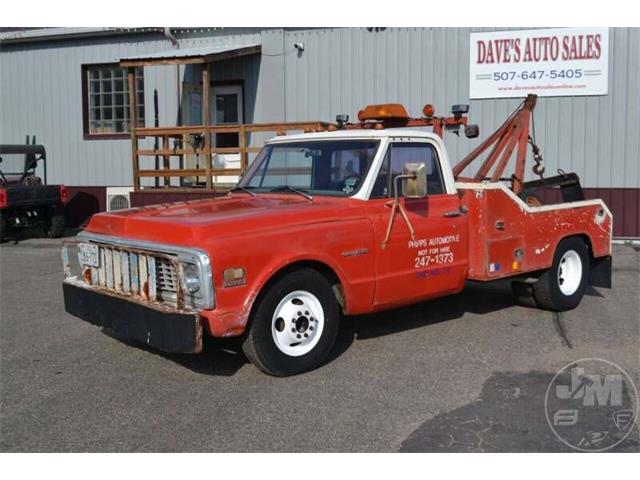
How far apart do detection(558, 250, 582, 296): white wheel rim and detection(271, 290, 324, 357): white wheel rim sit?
3.43 m

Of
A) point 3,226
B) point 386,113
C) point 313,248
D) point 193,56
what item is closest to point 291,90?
point 193,56

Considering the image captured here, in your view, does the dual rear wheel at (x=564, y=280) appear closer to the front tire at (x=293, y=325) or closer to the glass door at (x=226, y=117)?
A: the front tire at (x=293, y=325)

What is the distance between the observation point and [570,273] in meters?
7.71

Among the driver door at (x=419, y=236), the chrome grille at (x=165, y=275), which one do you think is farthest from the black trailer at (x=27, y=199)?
the driver door at (x=419, y=236)

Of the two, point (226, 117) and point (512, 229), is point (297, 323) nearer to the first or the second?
point (512, 229)

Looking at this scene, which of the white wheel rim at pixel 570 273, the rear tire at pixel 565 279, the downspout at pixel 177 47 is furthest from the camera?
the downspout at pixel 177 47

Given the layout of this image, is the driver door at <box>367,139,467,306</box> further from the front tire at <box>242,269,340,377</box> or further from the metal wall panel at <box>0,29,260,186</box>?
the metal wall panel at <box>0,29,260,186</box>

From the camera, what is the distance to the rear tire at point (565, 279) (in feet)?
24.4

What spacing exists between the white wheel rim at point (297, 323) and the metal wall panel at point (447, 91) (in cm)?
851

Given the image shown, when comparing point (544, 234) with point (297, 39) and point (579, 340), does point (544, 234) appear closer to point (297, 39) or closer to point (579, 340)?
point (579, 340)

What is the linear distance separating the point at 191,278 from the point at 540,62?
9.70 metres

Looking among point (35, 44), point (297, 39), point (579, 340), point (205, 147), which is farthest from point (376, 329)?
point (35, 44)

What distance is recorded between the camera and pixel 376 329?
6832 mm

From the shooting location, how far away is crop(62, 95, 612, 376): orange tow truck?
4.92 m
